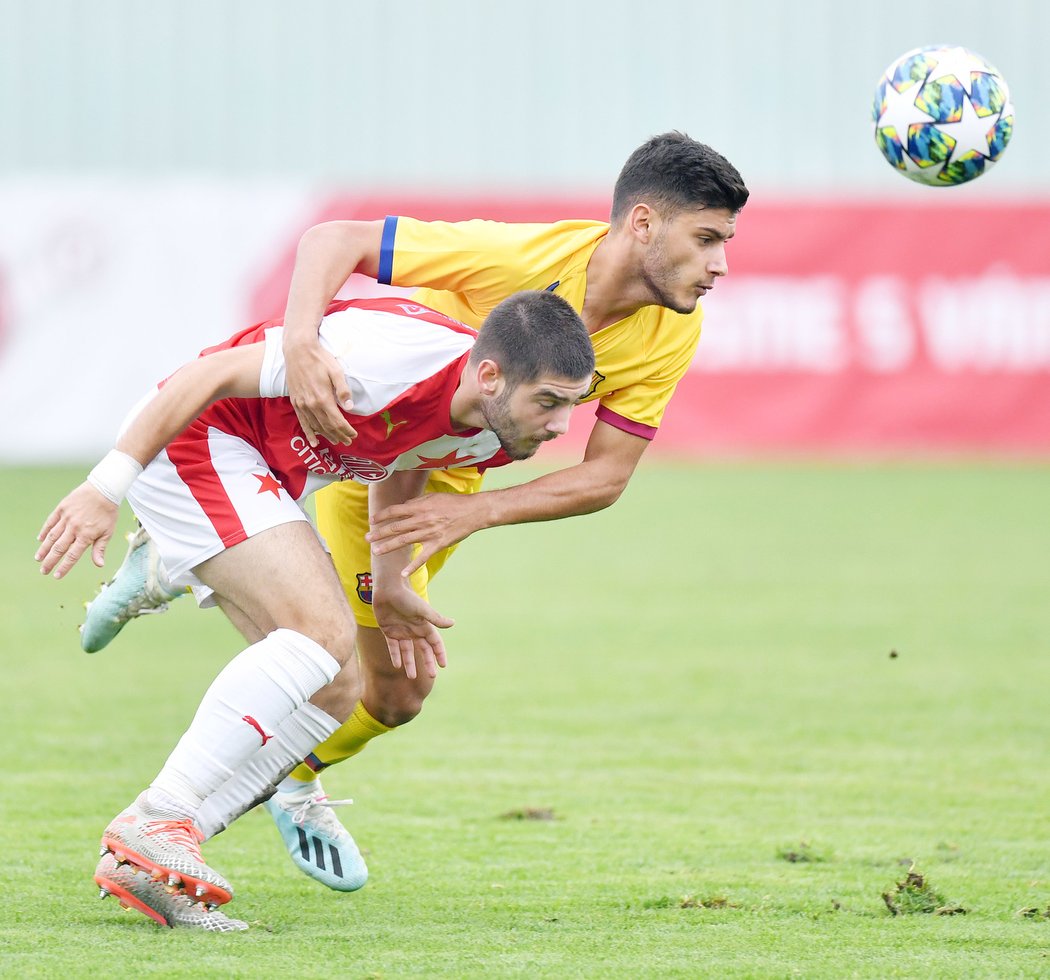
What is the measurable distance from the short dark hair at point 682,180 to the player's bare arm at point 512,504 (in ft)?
2.58

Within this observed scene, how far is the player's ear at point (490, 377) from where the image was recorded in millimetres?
4570

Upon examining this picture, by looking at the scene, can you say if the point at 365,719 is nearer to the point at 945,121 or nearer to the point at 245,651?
the point at 245,651

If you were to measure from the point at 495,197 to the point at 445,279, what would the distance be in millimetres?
14764

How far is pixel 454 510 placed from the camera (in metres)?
4.91

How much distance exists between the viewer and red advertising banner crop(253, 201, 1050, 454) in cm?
1928

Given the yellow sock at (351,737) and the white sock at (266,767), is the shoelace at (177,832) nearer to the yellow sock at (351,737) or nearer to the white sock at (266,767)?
the white sock at (266,767)

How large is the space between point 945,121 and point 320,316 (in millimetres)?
2479

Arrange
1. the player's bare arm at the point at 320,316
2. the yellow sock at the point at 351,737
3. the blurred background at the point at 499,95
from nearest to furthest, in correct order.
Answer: the player's bare arm at the point at 320,316 → the yellow sock at the point at 351,737 → the blurred background at the point at 499,95

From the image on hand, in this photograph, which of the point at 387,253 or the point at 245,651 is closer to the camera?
the point at 245,651

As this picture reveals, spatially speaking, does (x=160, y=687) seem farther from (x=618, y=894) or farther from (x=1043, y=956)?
(x=1043, y=956)

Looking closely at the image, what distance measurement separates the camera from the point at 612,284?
5406mm

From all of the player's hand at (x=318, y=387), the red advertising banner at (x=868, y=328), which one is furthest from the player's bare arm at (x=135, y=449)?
the red advertising banner at (x=868, y=328)

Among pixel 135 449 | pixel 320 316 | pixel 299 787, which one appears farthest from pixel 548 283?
pixel 299 787

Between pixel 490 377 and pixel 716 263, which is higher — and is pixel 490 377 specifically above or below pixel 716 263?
below
